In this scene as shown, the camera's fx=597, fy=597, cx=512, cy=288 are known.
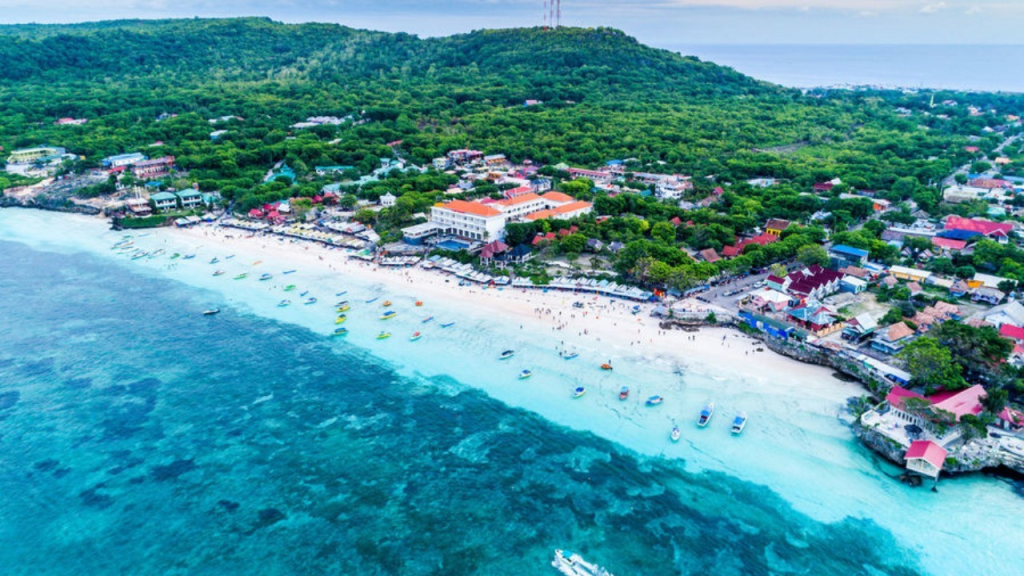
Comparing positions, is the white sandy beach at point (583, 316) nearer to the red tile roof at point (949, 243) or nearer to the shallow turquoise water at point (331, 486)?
the shallow turquoise water at point (331, 486)

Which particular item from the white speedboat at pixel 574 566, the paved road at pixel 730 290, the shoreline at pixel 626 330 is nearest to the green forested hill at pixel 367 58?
the shoreline at pixel 626 330

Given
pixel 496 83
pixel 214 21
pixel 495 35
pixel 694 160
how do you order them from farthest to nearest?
pixel 214 21
pixel 495 35
pixel 496 83
pixel 694 160

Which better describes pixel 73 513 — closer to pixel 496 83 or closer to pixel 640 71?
pixel 496 83

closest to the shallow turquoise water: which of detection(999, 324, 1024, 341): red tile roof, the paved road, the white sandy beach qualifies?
the white sandy beach

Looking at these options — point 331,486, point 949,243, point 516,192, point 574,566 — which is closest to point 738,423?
point 574,566

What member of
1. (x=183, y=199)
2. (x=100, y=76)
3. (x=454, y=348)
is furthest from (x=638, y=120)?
(x=100, y=76)

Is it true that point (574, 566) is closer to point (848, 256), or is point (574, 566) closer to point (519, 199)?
point (848, 256)

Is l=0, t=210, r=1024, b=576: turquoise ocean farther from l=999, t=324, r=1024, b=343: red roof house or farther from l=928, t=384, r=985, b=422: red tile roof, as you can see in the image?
l=999, t=324, r=1024, b=343: red roof house
